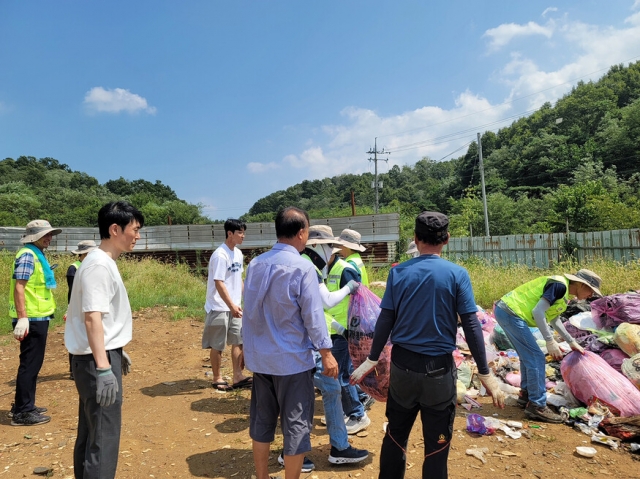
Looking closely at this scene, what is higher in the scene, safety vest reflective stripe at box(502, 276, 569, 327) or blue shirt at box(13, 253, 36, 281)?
blue shirt at box(13, 253, 36, 281)

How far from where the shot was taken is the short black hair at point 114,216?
83.7 inches

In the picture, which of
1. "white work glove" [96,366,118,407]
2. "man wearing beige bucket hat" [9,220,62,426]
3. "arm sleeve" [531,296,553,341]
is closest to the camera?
"white work glove" [96,366,118,407]

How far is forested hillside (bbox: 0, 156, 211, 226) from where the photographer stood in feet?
113

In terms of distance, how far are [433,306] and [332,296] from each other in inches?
34.1

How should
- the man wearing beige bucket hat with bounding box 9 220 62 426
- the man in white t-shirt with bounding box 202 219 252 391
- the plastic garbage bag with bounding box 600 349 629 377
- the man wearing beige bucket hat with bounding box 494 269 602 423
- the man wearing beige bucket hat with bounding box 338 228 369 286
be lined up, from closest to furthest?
1. the man wearing beige bucket hat with bounding box 338 228 369 286
2. the man wearing beige bucket hat with bounding box 494 269 602 423
3. the man wearing beige bucket hat with bounding box 9 220 62 426
4. the man in white t-shirt with bounding box 202 219 252 391
5. the plastic garbage bag with bounding box 600 349 629 377

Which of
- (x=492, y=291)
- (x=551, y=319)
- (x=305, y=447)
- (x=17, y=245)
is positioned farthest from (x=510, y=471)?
(x=17, y=245)

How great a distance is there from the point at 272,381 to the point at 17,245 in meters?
19.1

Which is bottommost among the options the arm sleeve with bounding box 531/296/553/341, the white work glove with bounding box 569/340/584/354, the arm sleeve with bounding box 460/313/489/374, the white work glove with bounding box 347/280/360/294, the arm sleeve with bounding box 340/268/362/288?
the white work glove with bounding box 569/340/584/354

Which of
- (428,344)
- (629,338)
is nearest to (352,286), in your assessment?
(428,344)

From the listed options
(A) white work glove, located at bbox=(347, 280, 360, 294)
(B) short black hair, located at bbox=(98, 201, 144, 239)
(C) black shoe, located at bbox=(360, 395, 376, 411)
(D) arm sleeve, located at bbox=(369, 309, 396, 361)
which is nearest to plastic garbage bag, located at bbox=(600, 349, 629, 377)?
(C) black shoe, located at bbox=(360, 395, 376, 411)

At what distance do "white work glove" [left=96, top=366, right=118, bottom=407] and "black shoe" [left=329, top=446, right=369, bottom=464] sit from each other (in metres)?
1.50

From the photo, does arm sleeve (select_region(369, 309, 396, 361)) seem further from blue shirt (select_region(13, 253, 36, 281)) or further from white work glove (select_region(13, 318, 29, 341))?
blue shirt (select_region(13, 253, 36, 281))

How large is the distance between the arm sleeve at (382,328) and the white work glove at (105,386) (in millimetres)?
1280

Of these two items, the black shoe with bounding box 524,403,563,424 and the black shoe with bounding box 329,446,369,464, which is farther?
the black shoe with bounding box 524,403,563,424
